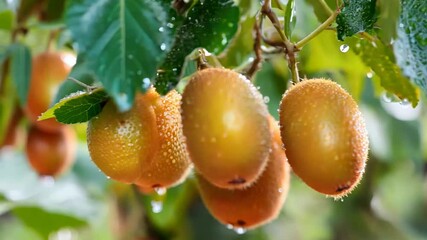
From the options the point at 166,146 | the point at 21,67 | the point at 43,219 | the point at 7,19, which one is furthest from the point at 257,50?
the point at 43,219

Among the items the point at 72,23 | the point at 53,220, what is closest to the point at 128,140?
the point at 72,23

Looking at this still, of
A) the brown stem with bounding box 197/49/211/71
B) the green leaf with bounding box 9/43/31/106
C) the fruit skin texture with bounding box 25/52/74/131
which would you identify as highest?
the brown stem with bounding box 197/49/211/71

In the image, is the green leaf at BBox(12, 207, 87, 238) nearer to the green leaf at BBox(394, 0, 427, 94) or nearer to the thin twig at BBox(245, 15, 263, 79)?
the thin twig at BBox(245, 15, 263, 79)

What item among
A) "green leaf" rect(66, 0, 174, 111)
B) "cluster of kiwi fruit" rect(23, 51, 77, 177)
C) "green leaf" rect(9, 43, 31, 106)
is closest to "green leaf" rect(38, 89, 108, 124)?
"green leaf" rect(66, 0, 174, 111)

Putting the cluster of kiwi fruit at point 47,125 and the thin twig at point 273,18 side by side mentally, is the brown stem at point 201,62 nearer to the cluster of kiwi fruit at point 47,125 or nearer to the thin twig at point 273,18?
the thin twig at point 273,18

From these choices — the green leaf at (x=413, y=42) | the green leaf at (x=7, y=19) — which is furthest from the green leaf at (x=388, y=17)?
the green leaf at (x=7, y=19)

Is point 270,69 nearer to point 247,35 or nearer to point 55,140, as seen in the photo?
point 247,35

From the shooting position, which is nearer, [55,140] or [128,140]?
[128,140]
